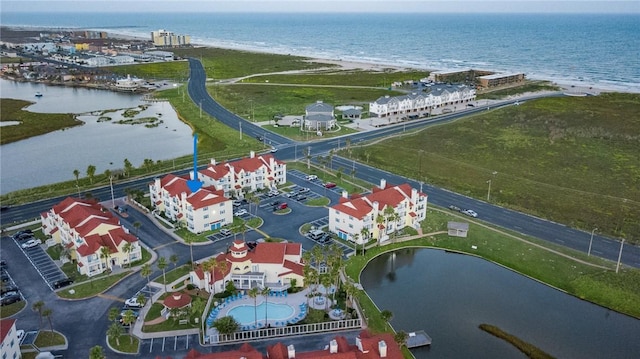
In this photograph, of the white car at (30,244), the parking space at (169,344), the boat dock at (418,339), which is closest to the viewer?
the parking space at (169,344)

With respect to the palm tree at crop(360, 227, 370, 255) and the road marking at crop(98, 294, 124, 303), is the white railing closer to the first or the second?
the road marking at crop(98, 294, 124, 303)

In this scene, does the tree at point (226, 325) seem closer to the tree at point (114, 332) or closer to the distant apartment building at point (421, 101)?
the tree at point (114, 332)

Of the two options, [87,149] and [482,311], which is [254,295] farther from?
[87,149]

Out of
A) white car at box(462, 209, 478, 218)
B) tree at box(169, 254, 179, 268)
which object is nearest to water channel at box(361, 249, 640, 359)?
white car at box(462, 209, 478, 218)

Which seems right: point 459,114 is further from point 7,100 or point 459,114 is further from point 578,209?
point 7,100

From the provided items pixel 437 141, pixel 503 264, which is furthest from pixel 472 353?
pixel 437 141

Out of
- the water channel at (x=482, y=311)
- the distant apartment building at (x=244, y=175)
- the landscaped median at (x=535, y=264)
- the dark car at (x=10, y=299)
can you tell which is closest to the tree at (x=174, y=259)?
the dark car at (x=10, y=299)

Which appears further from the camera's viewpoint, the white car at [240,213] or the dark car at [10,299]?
the white car at [240,213]
